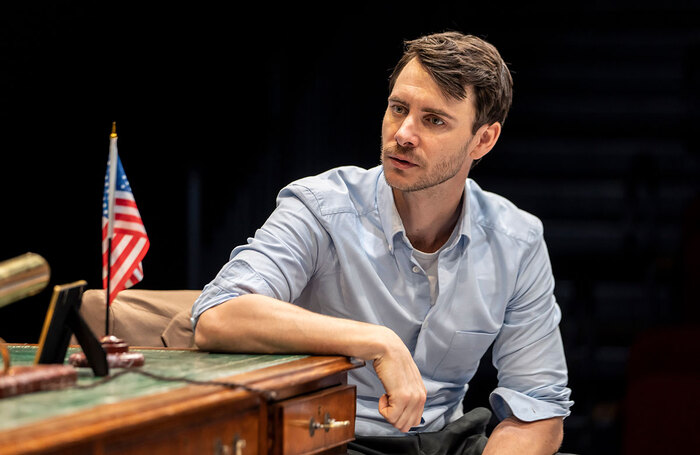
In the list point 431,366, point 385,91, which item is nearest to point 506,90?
point 431,366

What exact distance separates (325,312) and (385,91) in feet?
9.08

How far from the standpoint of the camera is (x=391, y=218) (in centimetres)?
218

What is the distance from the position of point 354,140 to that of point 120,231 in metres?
3.08

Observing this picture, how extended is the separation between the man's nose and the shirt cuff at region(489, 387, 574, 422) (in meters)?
0.62

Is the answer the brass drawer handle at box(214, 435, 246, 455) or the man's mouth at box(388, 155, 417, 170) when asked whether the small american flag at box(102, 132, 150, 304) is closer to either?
the brass drawer handle at box(214, 435, 246, 455)

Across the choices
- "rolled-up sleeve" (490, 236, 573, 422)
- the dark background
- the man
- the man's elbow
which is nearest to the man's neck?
the man

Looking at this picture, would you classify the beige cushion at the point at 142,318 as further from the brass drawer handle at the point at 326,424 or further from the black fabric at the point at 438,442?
the brass drawer handle at the point at 326,424

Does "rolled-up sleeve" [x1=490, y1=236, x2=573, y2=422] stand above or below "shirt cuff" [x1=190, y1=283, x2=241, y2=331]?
below

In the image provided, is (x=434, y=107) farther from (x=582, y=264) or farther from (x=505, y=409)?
(x=582, y=264)

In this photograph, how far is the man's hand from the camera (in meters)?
1.69

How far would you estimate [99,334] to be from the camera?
2.27m

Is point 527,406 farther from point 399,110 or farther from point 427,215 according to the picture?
point 399,110

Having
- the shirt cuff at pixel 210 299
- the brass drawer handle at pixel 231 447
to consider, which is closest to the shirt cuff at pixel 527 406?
the shirt cuff at pixel 210 299

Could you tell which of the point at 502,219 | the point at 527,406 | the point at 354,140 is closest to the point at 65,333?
the point at 527,406
